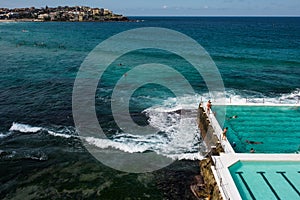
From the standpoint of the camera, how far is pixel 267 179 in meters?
14.4

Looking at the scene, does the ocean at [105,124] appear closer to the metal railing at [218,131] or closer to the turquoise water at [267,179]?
the metal railing at [218,131]

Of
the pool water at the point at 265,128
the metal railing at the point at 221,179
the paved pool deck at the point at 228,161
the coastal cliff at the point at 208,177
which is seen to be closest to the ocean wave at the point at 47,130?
the coastal cliff at the point at 208,177

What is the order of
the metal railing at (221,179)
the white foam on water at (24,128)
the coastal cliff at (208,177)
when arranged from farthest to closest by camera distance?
1. the white foam on water at (24,128)
2. the coastal cliff at (208,177)
3. the metal railing at (221,179)

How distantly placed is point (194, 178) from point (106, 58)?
38.7 metres

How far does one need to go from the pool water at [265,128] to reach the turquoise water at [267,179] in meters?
2.16

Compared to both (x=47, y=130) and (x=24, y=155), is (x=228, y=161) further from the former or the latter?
(x=47, y=130)

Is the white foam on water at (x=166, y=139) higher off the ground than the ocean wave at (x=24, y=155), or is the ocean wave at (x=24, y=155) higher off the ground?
the white foam on water at (x=166, y=139)

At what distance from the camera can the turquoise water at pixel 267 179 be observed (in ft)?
43.9

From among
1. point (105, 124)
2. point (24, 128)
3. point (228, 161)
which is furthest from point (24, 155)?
point (228, 161)

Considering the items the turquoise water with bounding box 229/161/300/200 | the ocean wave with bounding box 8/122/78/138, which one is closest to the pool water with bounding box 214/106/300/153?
the turquoise water with bounding box 229/161/300/200

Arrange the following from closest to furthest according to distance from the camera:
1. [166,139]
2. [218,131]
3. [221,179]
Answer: [221,179]
[218,131]
[166,139]

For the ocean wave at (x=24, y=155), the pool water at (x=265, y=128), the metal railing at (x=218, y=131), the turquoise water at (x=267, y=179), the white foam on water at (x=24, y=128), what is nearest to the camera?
the turquoise water at (x=267, y=179)

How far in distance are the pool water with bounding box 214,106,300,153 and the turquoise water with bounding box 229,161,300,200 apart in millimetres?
2155

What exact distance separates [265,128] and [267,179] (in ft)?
23.3
